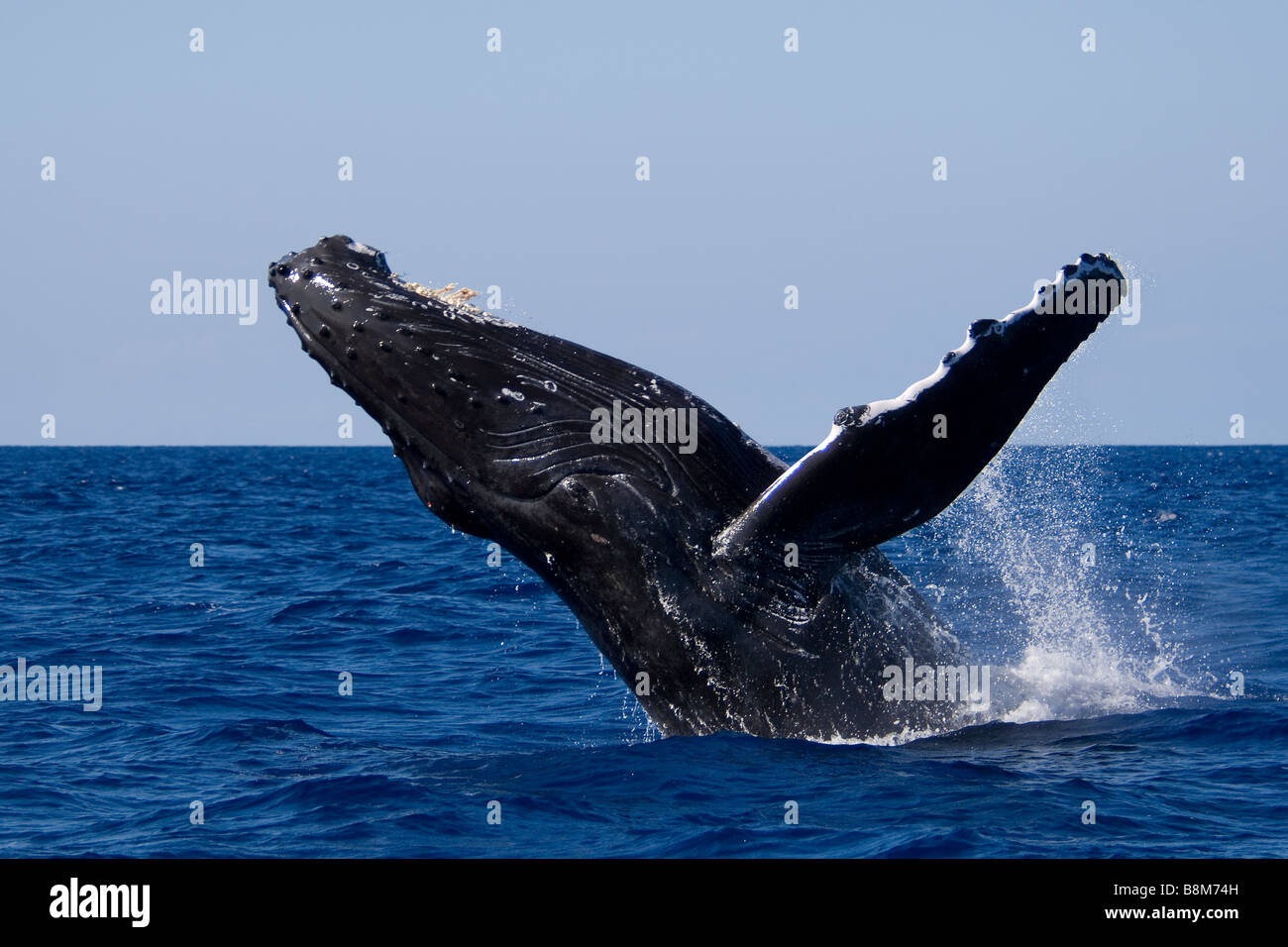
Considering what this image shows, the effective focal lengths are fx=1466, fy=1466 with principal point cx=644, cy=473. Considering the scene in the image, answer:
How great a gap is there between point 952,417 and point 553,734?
5.30 meters

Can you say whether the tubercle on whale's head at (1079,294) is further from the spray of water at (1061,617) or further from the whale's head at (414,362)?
the spray of water at (1061,617)

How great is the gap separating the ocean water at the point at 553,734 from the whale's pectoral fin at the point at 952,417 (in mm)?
1748

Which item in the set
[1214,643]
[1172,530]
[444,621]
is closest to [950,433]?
[1214,643]

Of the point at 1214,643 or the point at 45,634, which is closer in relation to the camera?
the point at 1214,643

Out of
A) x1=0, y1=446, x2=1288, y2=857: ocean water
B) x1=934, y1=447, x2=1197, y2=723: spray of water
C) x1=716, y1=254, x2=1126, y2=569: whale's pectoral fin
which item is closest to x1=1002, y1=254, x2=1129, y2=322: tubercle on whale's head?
x1=716, y1=254, x2=1126, y2=569: whale's pectoral fin

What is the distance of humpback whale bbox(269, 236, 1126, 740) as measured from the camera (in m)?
8.43

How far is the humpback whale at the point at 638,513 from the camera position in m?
8.43

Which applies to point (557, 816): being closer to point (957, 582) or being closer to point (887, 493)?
point (887, 493)

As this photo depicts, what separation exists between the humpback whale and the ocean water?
1.26 feet
